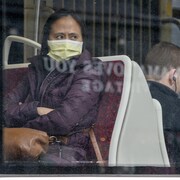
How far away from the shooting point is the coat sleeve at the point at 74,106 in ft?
15.6

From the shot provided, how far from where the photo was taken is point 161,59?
495cm

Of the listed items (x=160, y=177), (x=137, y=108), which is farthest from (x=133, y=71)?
(x=160, y=177)

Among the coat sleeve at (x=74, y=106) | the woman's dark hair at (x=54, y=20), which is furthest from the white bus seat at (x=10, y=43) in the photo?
the coat sleeve at (x=74, y=106)

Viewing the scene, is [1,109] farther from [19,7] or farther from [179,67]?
[179,67]

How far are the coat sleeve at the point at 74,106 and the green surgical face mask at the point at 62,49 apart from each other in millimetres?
102

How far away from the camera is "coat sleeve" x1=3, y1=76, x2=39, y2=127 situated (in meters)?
4.74

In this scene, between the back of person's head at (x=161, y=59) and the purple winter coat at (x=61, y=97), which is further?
the back of person's head at (x=161, y=59)

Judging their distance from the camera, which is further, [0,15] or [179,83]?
[179,83]

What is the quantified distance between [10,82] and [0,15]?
0.32 metres

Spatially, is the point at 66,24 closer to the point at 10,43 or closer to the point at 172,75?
the point at 10,43

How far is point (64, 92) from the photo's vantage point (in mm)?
4801

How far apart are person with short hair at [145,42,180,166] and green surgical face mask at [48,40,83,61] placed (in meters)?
0.36

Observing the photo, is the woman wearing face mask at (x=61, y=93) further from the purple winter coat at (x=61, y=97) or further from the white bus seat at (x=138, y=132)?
the white bus seat at (x=138, y=132)

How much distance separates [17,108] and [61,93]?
8.6 inches
